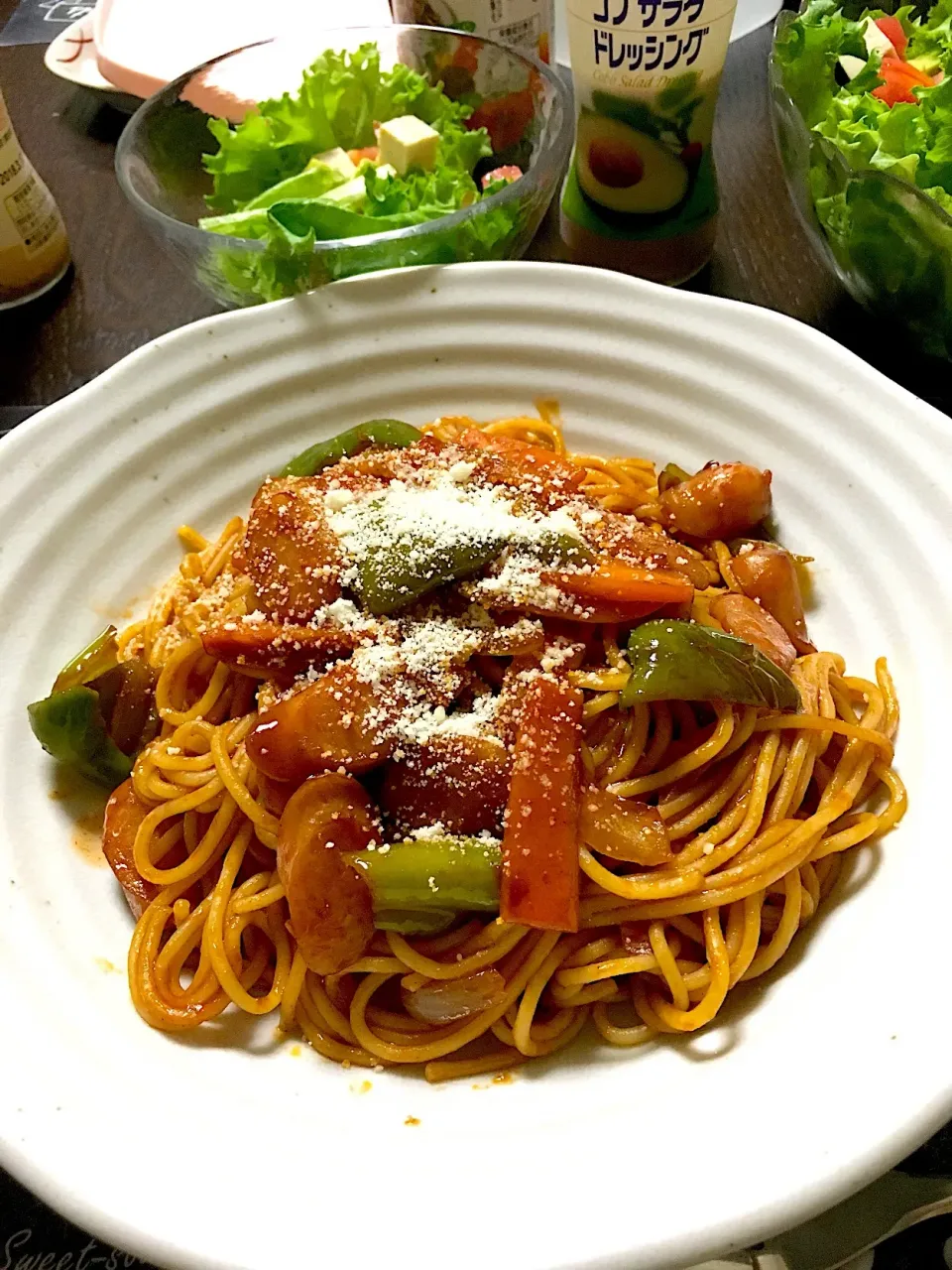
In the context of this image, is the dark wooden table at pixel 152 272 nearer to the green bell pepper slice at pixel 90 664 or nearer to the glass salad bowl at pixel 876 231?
the glass salad bowl at pixel 876 231

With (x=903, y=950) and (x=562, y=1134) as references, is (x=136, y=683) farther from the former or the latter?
(x=903, y=950)

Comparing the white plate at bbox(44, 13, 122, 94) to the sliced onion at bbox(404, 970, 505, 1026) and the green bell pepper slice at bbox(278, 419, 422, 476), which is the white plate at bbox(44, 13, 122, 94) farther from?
the sliced onion at bbox(404, 970, 505, 1026)

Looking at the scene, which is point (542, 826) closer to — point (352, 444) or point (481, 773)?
point (481, 773)

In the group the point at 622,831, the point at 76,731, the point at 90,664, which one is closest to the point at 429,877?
the point at 622,831

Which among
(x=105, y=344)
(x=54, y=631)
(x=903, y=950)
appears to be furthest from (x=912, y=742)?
(x=105, y=344)

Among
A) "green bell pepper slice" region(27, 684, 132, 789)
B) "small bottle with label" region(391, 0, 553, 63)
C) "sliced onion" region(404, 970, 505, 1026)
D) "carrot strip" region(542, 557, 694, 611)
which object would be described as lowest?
"sliced onion" region(404, 970, 505, 1026)

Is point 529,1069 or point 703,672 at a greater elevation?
point 703,672

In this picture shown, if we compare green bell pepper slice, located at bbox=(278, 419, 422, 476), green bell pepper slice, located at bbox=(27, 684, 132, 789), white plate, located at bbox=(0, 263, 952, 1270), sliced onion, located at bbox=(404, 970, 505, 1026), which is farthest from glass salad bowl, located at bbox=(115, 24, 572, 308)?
sliced onion, located at bbox=(404, 970, 505, 1026)
